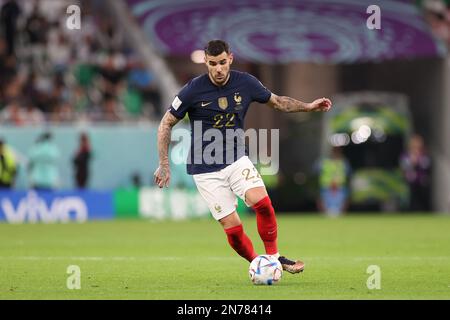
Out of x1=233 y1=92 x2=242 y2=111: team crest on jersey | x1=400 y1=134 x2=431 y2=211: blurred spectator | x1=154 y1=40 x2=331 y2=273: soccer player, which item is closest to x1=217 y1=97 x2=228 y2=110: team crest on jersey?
x1=154 y1=40 x2=331 y2=273: soccer player

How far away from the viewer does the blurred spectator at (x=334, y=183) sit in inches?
1121

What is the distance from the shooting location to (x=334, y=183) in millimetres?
28422

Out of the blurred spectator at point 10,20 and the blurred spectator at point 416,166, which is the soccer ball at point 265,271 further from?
the blurred spectator at point 416,166

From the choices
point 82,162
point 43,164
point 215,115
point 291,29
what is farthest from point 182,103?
point 291,29

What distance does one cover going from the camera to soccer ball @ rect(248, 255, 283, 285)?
11.2 m

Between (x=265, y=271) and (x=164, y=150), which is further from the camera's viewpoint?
(x=164, y=150)

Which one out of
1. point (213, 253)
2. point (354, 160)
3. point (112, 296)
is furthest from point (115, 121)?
point (112, 296)

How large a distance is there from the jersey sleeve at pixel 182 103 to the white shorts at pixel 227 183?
70 cm

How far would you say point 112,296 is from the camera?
10008 mm

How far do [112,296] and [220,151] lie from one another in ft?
7.71

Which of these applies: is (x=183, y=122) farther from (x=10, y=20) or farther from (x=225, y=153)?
(x=225, y=153)

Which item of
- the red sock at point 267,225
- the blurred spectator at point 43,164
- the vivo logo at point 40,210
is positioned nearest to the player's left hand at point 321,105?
the red sock at point 267,225

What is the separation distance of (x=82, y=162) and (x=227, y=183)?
14967mm

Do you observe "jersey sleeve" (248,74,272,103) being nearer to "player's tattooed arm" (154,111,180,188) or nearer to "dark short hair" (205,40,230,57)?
"dark short hair" (205,40,230,57)
